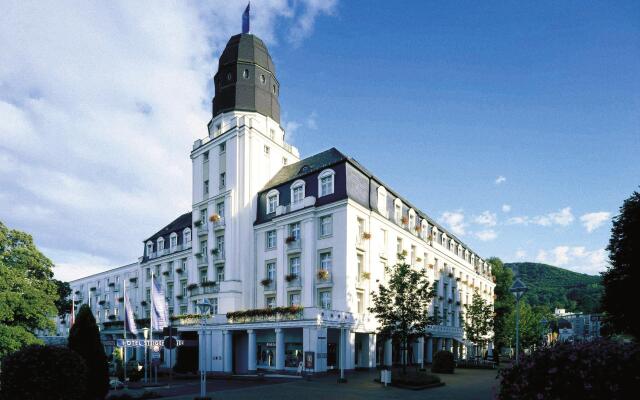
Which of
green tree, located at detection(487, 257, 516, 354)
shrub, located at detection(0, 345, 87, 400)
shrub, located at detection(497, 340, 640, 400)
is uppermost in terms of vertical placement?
shrub, located at detection(497, 340, 640, 400)

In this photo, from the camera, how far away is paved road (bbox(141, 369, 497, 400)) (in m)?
24.0

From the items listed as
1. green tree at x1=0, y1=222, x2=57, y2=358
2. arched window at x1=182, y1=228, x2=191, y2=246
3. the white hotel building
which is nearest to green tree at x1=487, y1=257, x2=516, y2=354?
the white hotel building

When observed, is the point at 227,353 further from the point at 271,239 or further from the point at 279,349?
the point at 271,239

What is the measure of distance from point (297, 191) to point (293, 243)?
497 centimetres

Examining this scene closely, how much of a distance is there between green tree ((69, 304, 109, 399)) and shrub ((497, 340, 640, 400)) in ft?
58.4

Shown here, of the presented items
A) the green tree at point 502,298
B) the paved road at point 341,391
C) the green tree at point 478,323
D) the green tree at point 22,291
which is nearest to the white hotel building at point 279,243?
the green tree at point 478,323

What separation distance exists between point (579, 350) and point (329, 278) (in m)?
31.2

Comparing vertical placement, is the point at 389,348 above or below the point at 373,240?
below

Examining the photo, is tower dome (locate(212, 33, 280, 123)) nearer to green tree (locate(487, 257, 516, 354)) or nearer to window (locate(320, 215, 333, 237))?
window (locate(320, 215, 333, 237))

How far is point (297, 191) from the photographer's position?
4438 cm

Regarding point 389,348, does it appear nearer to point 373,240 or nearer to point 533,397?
point 373,240

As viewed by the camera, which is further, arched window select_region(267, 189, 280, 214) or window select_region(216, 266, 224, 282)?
window select_region(216, 266, 224, 282)

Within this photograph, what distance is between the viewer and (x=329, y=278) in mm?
39969

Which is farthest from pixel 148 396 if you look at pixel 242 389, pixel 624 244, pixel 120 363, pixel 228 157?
pixel 624 244
